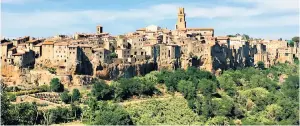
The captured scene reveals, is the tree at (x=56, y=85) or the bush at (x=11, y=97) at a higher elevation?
the tree at (x=56, y=85)

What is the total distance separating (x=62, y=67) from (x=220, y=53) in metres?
15.0

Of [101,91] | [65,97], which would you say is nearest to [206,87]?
[101,91]

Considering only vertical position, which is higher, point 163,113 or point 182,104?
point 182,104

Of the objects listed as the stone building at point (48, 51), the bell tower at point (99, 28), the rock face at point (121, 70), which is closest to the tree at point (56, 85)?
the rock face at point (121, 70)

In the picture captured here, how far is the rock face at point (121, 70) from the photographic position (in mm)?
33812

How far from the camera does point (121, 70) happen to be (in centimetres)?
3484

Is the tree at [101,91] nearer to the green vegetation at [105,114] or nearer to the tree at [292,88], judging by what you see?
the green vegetation at [105,114]

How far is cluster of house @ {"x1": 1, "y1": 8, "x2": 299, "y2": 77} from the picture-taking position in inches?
1314

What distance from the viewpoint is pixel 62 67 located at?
33.1 metres

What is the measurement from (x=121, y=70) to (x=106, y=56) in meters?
1.29

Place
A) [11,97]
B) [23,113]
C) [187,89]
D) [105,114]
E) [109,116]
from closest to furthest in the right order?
[23,113]
[109,116]
[105,114]
[11,97]
[187,89]

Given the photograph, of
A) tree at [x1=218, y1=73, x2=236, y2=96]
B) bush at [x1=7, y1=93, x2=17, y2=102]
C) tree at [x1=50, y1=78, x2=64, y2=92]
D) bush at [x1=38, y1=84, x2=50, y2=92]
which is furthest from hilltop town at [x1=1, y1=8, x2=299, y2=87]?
bush at [x1=7, y1=93, x2=17, y2=102]

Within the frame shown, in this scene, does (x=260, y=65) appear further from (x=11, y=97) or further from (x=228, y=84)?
(x=11, y=97)

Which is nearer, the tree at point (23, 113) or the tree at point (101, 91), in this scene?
the tree at point (23, 113)
